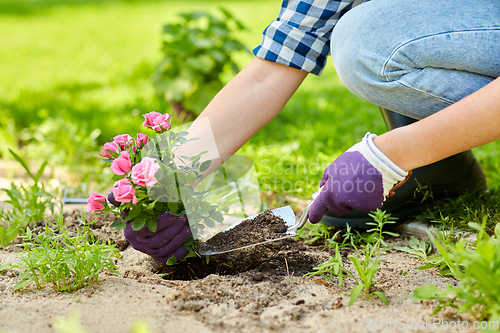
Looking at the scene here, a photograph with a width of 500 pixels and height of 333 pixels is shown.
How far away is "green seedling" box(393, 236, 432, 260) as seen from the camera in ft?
5.04

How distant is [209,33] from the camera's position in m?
3.42

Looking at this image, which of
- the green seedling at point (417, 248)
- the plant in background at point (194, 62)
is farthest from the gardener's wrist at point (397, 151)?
the plant in background at point (194, 62)

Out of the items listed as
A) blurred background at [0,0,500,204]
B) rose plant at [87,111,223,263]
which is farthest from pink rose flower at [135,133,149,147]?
blurred background at [0,0,500,204]

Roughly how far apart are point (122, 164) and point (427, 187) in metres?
1.31

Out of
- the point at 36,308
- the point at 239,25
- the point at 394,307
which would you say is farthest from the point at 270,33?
the point at 239,25

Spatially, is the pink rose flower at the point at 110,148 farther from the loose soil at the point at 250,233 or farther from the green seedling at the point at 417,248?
the green seedling at the point at 417,248

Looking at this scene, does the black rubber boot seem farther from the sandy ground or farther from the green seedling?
the sandy ground

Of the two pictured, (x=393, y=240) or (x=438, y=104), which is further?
(x=393, y=240)

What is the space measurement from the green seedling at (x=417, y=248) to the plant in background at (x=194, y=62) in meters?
2.05

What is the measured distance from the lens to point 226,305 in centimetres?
121

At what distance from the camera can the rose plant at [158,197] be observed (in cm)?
135

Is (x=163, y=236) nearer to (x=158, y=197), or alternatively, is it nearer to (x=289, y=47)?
(x=158, y=197)

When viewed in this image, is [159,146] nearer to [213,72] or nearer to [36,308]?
[36,308]

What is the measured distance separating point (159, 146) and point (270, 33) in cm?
72
